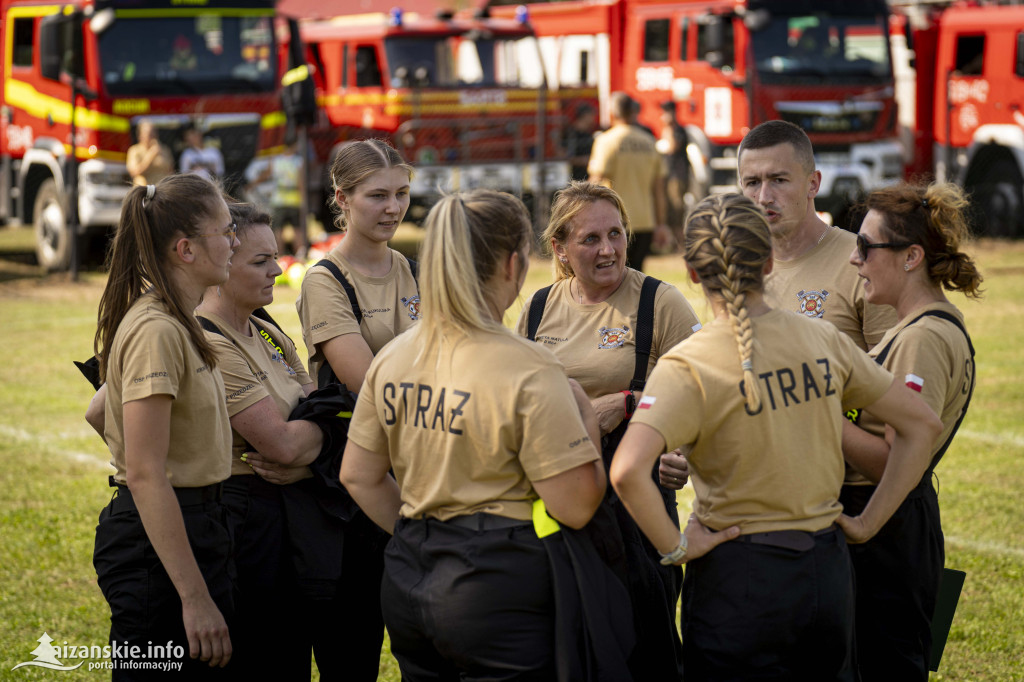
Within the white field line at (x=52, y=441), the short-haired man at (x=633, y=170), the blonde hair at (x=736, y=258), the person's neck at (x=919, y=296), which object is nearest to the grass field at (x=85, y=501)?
the white field line at (x=52, y=441)

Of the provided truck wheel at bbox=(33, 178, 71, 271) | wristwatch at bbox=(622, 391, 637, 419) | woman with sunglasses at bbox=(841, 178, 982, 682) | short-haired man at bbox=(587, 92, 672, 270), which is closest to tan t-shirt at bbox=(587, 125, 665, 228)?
short-haired man at bbox=(587, 92, 672, 270)

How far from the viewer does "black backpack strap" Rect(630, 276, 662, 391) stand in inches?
130

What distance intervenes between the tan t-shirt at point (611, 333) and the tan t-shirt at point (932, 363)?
61 centimetres

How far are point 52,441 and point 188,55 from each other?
8.05 meters

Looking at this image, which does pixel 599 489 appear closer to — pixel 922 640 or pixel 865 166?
pixel 922 640

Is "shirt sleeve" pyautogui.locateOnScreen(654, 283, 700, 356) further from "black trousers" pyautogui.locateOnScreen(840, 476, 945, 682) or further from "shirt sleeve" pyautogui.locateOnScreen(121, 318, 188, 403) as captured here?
"shirt sleeve" pyautogui.locateOnScreen(121, 318, 188, 403)

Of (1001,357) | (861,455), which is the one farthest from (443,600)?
(1001,357)

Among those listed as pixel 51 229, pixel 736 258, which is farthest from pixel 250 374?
pixel 51 229

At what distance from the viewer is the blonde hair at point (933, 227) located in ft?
9.68

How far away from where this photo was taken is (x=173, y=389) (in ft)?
8.60

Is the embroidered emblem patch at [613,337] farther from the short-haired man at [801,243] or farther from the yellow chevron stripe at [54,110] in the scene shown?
the yellow chevron stripe at [54,110]

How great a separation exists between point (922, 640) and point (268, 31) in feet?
43.5

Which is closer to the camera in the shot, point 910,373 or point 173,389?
point 173,389

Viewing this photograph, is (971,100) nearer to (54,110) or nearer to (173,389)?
(54,110)
